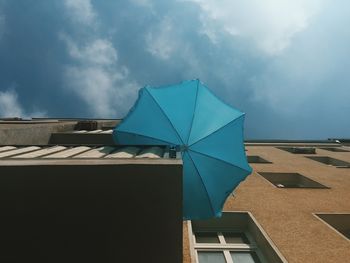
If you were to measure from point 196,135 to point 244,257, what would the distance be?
2.76 meters

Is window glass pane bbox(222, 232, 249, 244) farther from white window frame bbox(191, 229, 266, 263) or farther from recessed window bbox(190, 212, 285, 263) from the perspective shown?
white window frame bbox(191, 229, 266, 263)

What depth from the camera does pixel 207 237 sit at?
7.68 meters

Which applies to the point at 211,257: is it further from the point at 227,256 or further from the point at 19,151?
the point at 19,151

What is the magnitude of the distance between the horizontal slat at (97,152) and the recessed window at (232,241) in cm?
289

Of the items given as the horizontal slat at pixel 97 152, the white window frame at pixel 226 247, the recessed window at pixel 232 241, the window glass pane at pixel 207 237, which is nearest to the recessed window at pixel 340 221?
the recessed window at pixel 232 241

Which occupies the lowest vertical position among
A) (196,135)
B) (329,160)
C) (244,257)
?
(244,257)

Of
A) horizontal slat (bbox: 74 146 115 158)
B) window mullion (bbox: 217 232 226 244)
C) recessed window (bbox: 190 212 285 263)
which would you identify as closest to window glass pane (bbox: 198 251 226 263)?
recessed window (bbox: 190 212 285 263)

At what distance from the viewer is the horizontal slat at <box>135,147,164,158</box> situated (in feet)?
14.8

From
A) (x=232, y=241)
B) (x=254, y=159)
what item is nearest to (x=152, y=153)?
(x=232, y=241)

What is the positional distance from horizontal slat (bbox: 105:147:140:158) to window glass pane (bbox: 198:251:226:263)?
112 inches

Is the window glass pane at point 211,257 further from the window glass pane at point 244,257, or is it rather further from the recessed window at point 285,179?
the recessed window at point 285,179

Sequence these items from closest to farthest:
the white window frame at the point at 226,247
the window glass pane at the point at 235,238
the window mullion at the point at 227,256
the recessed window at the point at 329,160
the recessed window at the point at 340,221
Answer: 1. the window mullion at the point at 227,256
2. the white window frame at the point at 226,247
3. the window glass pane at the point at 235,238
4. the recessed window at the point at 340,221
5. the recessed window at the point at 329,160

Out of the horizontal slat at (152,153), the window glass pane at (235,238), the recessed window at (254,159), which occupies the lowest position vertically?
the window glass pane at (235,238)

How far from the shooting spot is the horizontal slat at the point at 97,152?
444 cm
